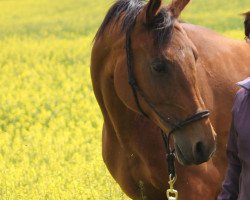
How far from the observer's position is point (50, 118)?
1102cm

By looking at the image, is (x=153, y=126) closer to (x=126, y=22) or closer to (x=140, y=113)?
(x=140, y=113)

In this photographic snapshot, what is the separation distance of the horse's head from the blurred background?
52.8 inches

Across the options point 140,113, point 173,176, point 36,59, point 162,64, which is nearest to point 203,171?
point 173,176

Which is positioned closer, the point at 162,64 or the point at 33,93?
the point at 162,64

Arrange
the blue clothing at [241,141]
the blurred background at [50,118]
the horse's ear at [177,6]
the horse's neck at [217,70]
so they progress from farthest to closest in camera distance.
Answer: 1. the blurred background at [50,118]
2. the horse's neck at [217,70]
3. the horse's ear at [177,6]
4. the blue clothing at [241,141]

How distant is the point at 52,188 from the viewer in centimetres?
641

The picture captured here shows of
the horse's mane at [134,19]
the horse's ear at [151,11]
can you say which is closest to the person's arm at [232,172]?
the horse's mane at [134,19]

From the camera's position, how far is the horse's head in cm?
357

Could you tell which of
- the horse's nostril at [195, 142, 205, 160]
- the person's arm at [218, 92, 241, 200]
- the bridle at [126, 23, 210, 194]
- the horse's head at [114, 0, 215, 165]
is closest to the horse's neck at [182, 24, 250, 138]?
the bridle at [126, 23, 210, 194]

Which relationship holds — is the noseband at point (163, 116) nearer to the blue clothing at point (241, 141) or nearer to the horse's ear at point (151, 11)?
the horse's ear at point (151, 11)

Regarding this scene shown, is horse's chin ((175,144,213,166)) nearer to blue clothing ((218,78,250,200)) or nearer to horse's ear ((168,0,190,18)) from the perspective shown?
blue clothing ((218,78,250,200))

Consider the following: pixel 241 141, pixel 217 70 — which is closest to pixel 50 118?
pixel 217 70

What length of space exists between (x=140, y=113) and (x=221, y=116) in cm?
73

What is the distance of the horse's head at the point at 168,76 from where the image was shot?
3.57 m
